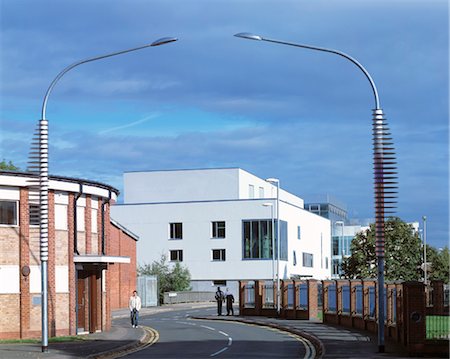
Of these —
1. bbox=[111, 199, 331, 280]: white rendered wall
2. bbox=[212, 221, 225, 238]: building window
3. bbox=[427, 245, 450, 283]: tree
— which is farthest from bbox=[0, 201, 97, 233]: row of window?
bbox=[427, 245, 450, 283]: tree

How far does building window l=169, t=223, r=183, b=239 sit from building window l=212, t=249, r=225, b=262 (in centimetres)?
388

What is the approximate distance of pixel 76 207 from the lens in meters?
40.6

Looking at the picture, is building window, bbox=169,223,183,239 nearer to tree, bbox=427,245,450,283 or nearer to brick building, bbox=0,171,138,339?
tree, bbox=427,245,450,283

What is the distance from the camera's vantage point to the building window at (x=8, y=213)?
37406 millimetres

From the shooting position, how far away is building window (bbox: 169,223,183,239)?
97750 mm

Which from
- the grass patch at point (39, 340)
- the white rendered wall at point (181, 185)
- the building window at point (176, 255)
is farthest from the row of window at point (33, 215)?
the white rendered wall at point (181, 185)

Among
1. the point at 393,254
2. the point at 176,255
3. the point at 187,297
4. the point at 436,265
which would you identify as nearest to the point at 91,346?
the point at 393,254

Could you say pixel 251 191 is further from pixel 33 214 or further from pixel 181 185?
pixel 33 214

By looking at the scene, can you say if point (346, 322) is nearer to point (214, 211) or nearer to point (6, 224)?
point (6, 224)

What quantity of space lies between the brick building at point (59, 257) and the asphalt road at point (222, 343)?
363 centimetres

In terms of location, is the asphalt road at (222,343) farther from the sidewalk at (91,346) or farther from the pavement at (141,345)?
the sidewalk at (91,346)

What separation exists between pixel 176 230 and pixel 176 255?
252cm

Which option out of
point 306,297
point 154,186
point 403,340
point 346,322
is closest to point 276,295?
point 306,297

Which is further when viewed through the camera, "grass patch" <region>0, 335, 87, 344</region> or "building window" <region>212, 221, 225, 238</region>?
"building window" <region>212, 221, 225, 238</region>
